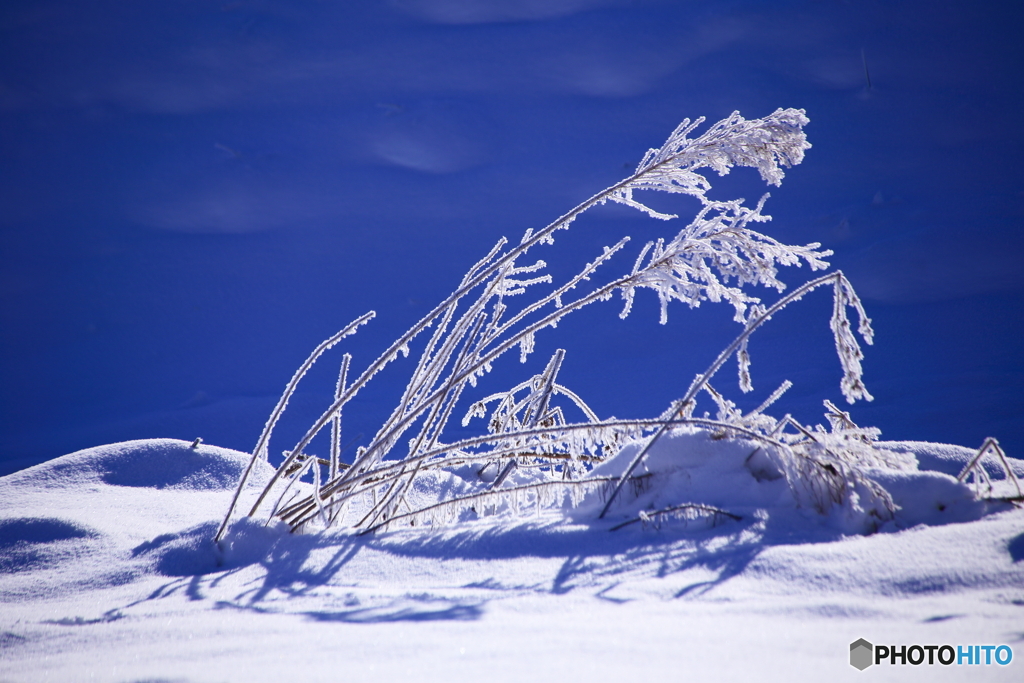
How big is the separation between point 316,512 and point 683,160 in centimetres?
100

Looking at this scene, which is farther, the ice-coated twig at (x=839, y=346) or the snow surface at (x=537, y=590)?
the ice-coated twig at (x=839, y=346)

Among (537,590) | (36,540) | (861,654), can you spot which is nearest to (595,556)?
(537,590)

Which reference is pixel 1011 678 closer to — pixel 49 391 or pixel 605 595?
pixel 605 595

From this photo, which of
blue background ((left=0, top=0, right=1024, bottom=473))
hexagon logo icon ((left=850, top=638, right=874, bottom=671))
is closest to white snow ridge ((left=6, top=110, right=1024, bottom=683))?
hexagon logo icon ((left=850, top=638, right=874, bottom=671))

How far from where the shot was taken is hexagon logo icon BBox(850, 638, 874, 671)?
0.55 m

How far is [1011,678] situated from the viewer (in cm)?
50

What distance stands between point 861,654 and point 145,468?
1.73 metres

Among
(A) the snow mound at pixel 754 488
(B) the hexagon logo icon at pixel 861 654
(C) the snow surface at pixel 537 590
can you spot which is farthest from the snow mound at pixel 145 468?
(B) the hexagon logo icon at pixel 861 654

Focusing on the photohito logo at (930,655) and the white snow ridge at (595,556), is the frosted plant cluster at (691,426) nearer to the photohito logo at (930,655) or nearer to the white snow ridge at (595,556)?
the white snow ridge at (595,556)

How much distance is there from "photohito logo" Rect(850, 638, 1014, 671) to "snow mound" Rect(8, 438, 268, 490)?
156cm

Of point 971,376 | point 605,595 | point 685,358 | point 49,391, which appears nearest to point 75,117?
point 49,391

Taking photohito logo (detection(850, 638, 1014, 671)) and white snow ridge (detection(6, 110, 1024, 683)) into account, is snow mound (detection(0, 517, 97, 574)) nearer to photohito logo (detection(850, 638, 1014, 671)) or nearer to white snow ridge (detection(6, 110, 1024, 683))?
white snow ridge (detection(6, 110, 1024, 683))

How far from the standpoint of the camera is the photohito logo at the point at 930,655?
544 mm

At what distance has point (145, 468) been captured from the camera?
5.50ft
